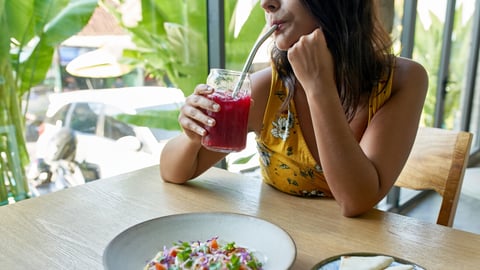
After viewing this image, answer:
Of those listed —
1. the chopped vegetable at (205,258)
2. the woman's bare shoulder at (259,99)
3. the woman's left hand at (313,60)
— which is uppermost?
the woman's left hand at (313,60)

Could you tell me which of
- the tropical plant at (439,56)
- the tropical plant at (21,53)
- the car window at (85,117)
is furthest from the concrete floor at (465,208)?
the tropical plant at (21,53)

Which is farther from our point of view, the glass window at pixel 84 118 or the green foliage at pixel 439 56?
the green foliage at pixel 439 56

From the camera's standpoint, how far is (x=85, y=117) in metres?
1.86

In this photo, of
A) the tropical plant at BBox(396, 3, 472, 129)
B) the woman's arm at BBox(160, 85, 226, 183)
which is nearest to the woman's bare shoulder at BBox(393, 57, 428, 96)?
the woman's arm at BBox(160, 85, 226, 183)

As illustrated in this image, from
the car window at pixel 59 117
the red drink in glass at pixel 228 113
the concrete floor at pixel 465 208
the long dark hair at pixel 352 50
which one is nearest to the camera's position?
the red drink in glass at pixel 228 113

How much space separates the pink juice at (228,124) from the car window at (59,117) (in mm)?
940

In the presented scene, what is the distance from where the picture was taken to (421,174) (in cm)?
140

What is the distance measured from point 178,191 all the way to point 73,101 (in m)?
0.86

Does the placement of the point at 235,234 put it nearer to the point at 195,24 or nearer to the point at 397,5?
the point at 195,24

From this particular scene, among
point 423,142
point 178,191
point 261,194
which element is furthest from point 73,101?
point 423,142

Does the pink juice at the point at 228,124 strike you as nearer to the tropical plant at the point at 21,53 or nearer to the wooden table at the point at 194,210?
the wooden table at the point at 194,210

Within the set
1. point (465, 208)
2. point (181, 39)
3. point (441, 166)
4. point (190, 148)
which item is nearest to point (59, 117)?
point (181, 39)

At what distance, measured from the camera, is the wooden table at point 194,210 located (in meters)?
0.84

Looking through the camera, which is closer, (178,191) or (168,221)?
(168,221)
